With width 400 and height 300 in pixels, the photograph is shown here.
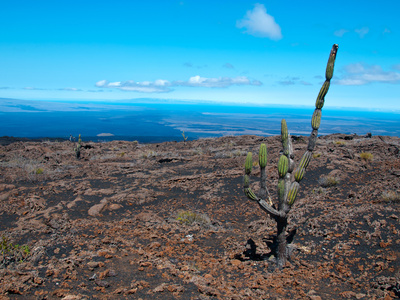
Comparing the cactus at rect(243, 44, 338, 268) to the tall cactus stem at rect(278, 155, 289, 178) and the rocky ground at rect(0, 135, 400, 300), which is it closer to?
the tall cactus stem at rect(278, 155, 289, 178)

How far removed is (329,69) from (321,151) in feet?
33.6

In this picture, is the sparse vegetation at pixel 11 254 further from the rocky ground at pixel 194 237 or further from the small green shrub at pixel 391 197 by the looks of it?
the small green shrub at pixel 391 197

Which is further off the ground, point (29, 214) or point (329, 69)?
point (329, 69)

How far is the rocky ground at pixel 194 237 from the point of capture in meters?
4.96

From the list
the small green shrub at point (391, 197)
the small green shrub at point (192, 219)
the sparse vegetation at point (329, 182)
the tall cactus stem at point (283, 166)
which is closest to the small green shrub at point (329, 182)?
the sparse vegetation at point (329, 182)

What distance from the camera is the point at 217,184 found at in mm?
11555

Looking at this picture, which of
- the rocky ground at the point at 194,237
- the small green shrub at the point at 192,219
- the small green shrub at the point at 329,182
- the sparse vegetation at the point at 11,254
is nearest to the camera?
the rocky ground at the point at 194,237

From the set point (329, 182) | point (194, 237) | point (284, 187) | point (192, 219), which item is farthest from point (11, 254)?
point (329, 182)

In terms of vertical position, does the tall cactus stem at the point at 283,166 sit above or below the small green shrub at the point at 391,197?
above

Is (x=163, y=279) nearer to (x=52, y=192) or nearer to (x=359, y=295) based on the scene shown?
(x=359, y=295)

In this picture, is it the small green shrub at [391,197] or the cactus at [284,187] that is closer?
the cactus at [284,187]

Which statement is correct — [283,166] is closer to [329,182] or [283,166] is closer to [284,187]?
[284,187]

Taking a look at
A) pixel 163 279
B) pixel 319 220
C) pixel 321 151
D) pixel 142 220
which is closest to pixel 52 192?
pixel 142 220

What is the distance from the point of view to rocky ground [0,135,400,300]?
4957 millimetres
